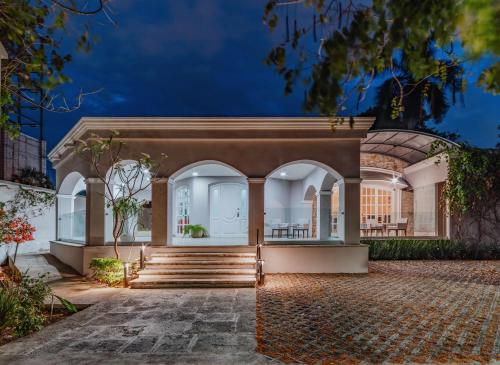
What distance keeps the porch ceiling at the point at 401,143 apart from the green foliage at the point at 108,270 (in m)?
9.02

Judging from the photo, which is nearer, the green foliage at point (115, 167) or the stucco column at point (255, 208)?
the green foliage at point (115, 167)

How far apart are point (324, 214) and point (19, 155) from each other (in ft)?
46.8

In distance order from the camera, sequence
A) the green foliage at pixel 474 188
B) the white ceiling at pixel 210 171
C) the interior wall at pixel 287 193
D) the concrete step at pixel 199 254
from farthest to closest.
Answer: the interior wall at pixel 287 193 < the white ceiling at pixel 210 171 < the green foliage at pixel 474 188 < the concrete step at pixel 199 254

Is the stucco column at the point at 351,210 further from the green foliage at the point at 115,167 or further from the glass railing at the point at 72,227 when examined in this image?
the glass railing at the point at 72,227

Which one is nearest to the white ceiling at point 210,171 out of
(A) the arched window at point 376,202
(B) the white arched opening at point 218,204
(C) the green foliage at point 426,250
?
(B) the white arched opening at point 218,204

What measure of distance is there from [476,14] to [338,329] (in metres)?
4.32

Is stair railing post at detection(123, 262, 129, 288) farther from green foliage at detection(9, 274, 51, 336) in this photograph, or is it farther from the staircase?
green foliage at detection(9, 274, 51, 336)

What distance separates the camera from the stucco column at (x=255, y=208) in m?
9.44

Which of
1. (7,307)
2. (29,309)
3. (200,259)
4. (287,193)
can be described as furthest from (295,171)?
(7,307)

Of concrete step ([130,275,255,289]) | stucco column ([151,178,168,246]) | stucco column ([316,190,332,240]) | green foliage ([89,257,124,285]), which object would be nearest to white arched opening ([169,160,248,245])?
stucco column ([316,190,332,240])

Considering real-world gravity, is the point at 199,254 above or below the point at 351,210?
below

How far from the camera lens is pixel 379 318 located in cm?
549

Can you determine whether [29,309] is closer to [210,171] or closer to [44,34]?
[44,34]

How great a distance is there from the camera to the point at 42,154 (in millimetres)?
17703
